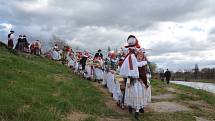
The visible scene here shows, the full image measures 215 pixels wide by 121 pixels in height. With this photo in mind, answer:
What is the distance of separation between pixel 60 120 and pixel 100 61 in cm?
1495

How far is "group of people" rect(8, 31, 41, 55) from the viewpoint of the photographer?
3218 centimetres

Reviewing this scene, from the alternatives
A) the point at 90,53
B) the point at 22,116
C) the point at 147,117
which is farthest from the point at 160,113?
the point at 90,53

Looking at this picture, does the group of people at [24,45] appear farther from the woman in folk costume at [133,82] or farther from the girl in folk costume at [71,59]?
the woman in folk costume at [133,82]

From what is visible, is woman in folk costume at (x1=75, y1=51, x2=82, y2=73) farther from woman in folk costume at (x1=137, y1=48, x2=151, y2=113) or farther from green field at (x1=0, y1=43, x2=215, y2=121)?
woman in folk costume at (x1=137, y1=48, x2=151, y2=113)

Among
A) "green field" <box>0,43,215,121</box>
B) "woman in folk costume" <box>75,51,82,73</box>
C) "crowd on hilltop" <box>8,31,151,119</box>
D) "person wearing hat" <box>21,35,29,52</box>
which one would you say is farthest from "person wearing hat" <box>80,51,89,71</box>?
"green field" <box>0,43,215,121</box>

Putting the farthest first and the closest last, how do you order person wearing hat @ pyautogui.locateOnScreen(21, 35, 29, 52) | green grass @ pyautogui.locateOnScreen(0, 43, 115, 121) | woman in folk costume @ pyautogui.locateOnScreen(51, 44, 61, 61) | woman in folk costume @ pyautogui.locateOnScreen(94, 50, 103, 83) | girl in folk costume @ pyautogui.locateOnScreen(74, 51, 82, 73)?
1. woman in folk costume @ pyautogui.locateOnScreen(51, 44, 61, 61)
2. person wearing hat @ pyautogui.locateOnScreen(21, 35, 29, 52)
3. girl in folk costume @ pyautogui.locateOnScreen(74, 51, 82, 73)
4. woman in folk costume @ pyautogui.locateOnScreen(94, 50, 103, 83)
5. green grass @ pyautogui.locateOnScreen(0, 43, 115, 121)

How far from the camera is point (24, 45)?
3497cm

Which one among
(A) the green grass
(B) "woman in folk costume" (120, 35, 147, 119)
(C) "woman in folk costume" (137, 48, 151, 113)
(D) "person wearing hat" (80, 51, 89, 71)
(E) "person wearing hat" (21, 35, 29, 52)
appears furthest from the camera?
(E) "person wearing hat" (21, 35, 29, 52)

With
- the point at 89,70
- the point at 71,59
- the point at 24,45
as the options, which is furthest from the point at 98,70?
the point at 24,45

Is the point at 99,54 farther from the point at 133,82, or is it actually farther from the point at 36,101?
the point at 36,101

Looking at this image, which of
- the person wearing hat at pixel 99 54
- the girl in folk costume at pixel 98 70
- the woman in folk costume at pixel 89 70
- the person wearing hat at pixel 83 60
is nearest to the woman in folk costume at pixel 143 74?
the person wearing hat at pixel 99 54

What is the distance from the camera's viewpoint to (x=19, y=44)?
34.7 meters

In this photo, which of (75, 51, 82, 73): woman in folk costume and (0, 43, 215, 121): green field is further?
(75, 51, 82, 73): woman in folk costume

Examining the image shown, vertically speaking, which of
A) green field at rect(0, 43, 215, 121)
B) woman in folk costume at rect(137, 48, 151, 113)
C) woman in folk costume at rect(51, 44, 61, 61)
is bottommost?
green field at rect(0, 43, 215, 121)
